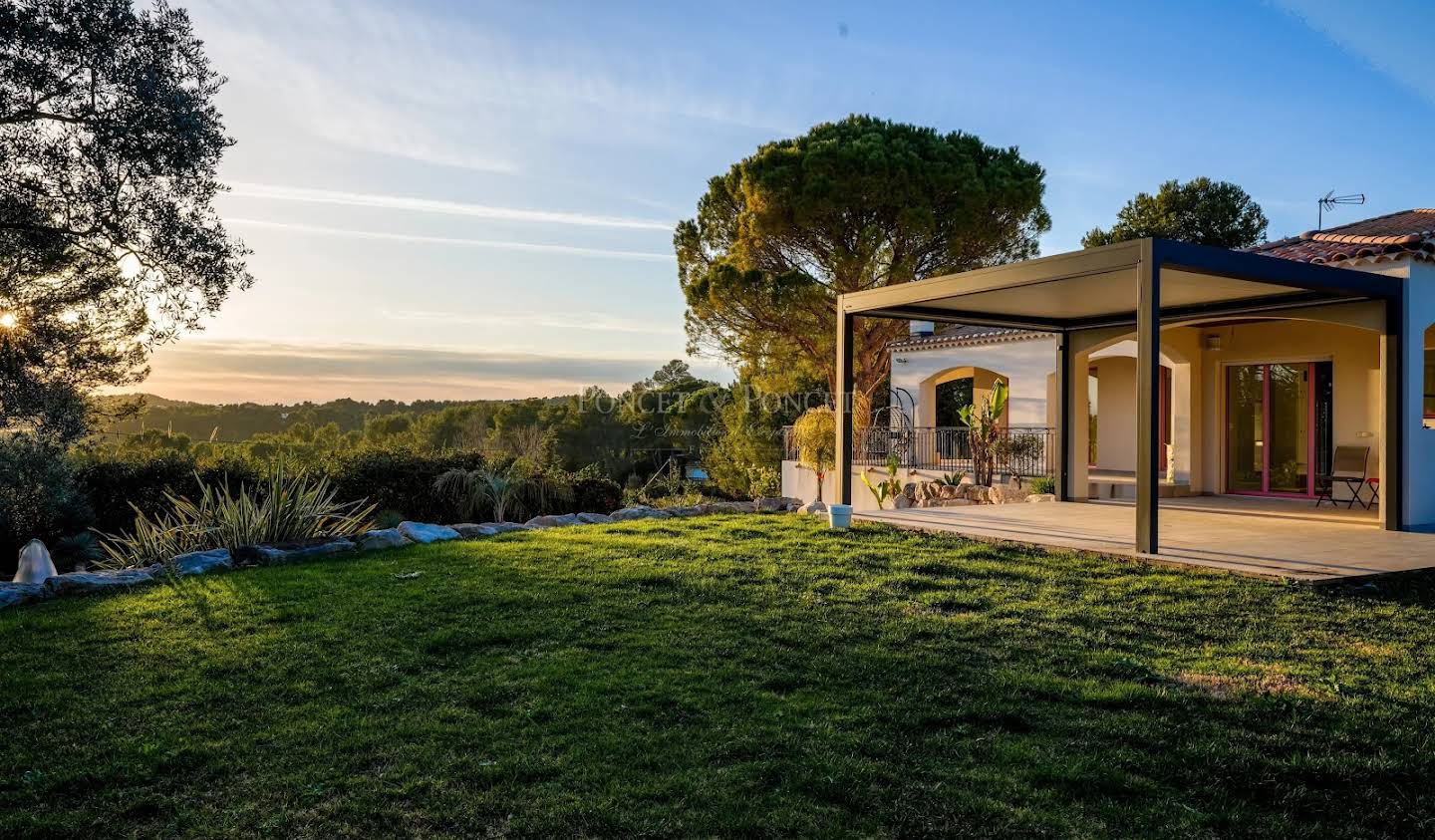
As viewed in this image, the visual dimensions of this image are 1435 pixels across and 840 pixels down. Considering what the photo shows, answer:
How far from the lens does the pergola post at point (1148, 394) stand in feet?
26.9

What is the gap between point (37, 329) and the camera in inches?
315

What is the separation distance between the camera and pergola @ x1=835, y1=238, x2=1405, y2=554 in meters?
8.34

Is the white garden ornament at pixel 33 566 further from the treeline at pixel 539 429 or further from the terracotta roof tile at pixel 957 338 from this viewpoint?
the terracotta roof tile at pixel 957 338

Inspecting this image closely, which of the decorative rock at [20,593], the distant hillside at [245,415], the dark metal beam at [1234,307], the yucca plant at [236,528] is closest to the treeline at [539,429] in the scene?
the distant hillside at [245,415]

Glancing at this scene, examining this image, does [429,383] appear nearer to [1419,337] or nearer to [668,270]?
[668,270]

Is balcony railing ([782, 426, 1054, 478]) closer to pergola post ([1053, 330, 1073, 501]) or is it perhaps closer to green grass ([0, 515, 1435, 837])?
pergola post ([1053, 330, 1073, 501])

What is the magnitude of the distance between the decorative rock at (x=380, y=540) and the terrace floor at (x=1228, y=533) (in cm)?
568

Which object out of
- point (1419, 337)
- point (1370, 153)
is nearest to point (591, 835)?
point (1419, 337)

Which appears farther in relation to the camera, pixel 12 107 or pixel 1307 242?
pixel 1307 242

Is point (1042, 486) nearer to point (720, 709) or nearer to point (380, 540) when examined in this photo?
point (380, 540)

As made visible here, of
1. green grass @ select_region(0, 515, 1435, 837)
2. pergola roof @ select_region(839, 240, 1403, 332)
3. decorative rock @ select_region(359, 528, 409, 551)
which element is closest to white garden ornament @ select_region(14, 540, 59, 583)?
green grass @ select_region(0, 515, 1435, 837)

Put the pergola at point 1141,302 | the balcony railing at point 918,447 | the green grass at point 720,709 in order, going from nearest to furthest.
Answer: the green grass at point 720,709
the pergola at point 1141,302
the balcony railing at point 918,447

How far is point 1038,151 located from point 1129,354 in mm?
9460

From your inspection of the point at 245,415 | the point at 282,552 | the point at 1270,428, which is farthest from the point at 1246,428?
the point at 245,415
